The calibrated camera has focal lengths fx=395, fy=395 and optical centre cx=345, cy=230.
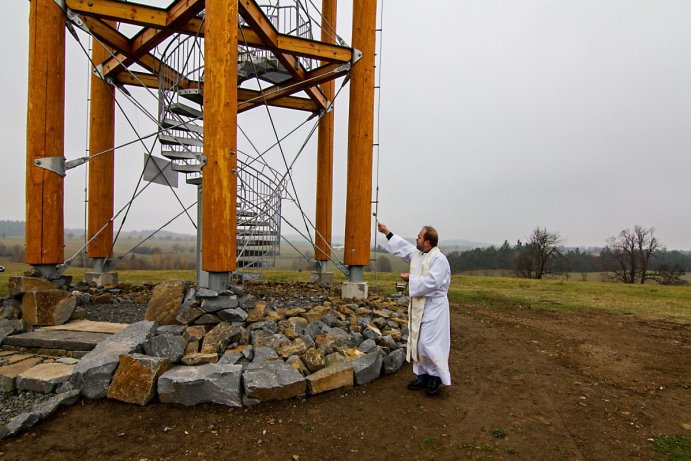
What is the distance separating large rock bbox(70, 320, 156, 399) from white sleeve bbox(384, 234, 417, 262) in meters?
3.18

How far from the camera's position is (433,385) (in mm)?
4473

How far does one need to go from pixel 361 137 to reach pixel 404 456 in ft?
19.3

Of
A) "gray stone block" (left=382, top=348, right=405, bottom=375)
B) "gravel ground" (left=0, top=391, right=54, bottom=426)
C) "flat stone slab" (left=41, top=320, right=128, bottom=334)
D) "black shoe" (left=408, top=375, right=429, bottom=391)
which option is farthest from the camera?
"flat stone slab" (left=41, top=320, right=128, bottom=334)

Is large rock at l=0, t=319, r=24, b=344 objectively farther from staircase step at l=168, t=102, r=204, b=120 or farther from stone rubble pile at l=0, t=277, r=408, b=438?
staircase step at l=168, t=102, r=204, b=120

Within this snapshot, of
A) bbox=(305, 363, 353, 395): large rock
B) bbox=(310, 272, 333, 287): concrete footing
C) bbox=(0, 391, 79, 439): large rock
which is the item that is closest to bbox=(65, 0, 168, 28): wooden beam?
bbox=(0, 391, 79, 439): large rock

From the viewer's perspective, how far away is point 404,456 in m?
3.31

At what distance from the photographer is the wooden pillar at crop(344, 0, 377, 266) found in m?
7.84

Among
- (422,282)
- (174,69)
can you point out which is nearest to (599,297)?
(422,282)

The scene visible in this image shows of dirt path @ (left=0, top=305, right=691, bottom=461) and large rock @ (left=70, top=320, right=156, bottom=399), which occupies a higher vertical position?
large rock @ (left=70, top=320, right=156, bottom=399)

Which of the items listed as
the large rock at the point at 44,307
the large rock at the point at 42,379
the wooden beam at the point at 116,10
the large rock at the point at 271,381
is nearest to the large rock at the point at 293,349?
the large rock at the point at 271,381

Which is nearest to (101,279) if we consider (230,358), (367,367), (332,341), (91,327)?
(91,327)

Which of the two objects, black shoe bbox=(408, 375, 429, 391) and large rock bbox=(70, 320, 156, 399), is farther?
black shoe bbox=(408, 375, 429, 391)

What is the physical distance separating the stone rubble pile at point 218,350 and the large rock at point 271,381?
1 cm

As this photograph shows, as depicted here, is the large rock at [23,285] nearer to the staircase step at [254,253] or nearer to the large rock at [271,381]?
the staircase step at [254,253]
